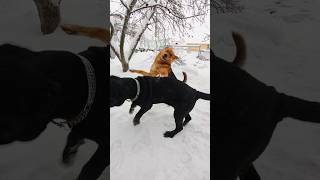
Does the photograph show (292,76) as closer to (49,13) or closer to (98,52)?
(98,52)

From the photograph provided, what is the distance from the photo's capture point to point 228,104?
735 millimetres

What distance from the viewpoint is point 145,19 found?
4.00 metres

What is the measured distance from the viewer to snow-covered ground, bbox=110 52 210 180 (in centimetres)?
124

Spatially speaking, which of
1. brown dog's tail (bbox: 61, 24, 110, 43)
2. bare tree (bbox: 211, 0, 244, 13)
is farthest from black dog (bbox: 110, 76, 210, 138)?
bare tree (bbox: 211, 0, 244, 13)

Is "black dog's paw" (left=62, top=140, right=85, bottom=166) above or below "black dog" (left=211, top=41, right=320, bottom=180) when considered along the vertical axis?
below

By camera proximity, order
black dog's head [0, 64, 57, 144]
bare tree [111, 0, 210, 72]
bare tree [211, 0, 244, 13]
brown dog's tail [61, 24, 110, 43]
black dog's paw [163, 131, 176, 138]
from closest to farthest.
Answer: black dog's head [0, 64, 57, 144]
brown dog's tail [61, 24, 110, 43]
bare tree [211, 0, 244, 13]
black dog's paw [163, 131, 176, 138]
bare tree [111, 0, 210, 72]

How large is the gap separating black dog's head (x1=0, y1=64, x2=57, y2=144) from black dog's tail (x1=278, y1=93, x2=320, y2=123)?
20.0 inches

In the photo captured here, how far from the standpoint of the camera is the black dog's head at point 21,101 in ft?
1.69

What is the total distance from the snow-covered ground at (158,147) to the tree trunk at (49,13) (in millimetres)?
236

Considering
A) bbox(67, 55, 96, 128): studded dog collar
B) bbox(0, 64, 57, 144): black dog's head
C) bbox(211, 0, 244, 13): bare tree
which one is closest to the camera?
bbox(0, 64, 57, 144): black dog's head

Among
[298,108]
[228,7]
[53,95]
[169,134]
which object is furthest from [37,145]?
[228,7]

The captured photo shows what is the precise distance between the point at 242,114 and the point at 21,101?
0.49 metres

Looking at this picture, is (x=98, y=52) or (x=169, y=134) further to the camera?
(x=169, y=134)

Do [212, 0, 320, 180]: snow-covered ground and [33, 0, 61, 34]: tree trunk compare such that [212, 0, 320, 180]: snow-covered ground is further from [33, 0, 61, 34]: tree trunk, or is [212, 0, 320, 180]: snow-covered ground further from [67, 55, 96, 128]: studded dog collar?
[33, 0, 61, 34]: tree trunk
